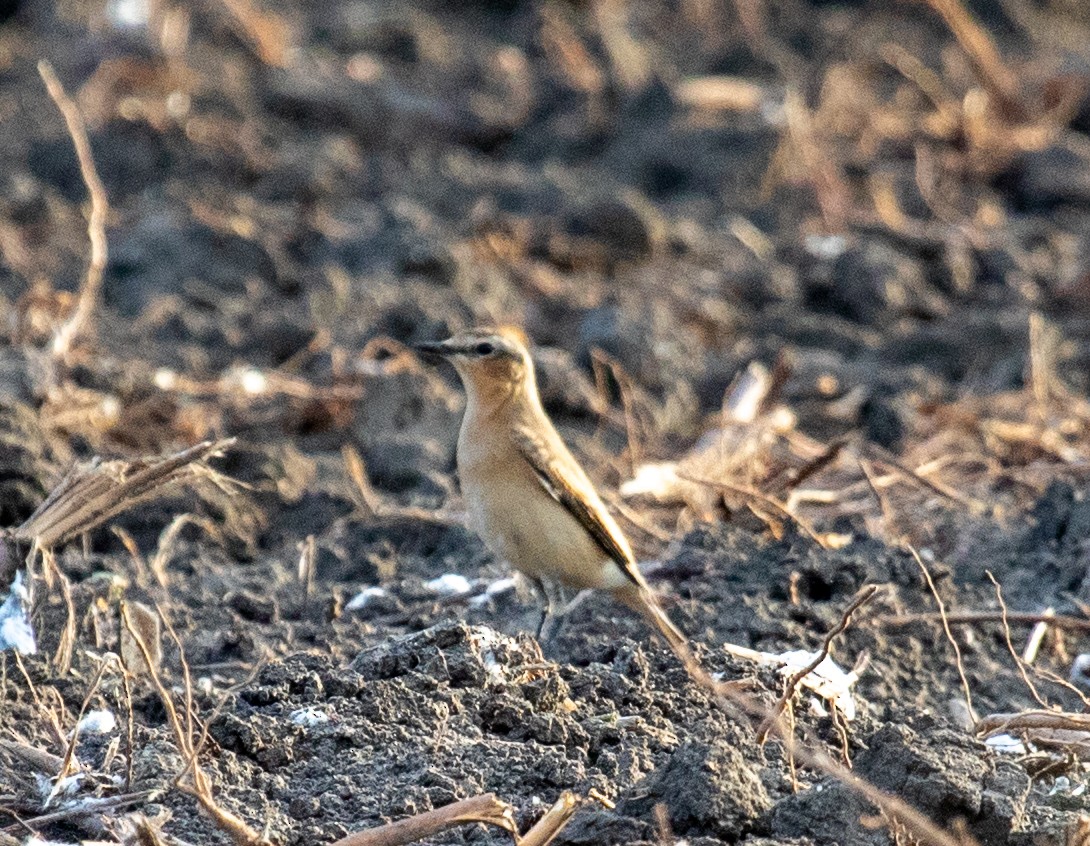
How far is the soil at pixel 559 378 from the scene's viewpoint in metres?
4.83

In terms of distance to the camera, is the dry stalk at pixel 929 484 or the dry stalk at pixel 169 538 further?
the dry stalk at pixel 929 484

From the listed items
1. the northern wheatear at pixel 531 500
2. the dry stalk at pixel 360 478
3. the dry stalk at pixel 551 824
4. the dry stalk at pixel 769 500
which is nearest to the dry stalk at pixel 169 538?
the dry stalk at pixel 360 478

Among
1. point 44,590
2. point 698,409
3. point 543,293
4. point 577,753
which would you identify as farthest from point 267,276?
point 577,753

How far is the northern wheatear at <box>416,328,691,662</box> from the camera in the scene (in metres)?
6.70

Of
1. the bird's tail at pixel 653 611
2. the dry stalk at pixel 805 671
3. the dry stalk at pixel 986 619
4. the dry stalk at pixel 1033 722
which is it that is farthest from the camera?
the dry stalk at pixel 986 619

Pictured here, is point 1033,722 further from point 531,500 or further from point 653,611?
point 531,500

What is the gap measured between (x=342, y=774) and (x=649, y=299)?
630 cm

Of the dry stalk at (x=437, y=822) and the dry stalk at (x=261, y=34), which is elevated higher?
the dry stalk at (x=261, y=34)

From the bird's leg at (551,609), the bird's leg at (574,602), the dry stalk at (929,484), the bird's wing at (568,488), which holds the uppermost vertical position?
the bird's wing at (568,488)

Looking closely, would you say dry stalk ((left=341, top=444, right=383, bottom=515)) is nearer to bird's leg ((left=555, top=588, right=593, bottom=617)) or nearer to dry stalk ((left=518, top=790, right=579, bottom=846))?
bird's leg ((left=555, top=588, right=593, bottom=617))

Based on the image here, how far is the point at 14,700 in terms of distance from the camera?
5.27m

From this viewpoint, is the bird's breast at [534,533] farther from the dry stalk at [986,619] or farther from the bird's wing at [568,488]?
the dry stalk at [986,619]

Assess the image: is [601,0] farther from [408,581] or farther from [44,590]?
[44,590]

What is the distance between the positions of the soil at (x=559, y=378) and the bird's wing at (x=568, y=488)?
0.28 metres
